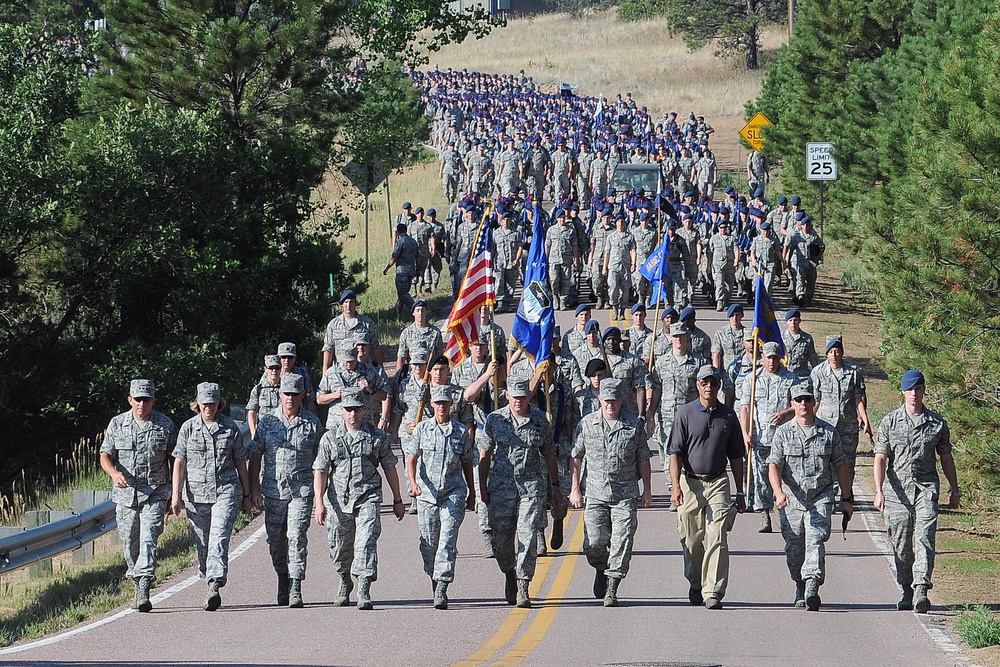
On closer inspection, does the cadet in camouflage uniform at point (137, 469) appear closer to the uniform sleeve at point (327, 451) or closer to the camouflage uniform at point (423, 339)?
the uniform sleeve at point (327, 451)

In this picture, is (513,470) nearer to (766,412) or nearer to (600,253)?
(766,412)

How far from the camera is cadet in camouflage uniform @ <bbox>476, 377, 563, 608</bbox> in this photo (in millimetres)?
12469

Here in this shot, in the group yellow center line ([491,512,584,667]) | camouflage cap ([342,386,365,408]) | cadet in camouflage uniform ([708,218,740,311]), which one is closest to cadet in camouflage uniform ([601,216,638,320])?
cadet in camouflage uniform ([708,218,740,311])

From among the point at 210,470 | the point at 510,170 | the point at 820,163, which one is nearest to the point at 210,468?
the point at 210,470

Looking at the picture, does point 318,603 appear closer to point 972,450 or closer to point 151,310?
point 972,450

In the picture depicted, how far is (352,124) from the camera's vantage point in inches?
1150

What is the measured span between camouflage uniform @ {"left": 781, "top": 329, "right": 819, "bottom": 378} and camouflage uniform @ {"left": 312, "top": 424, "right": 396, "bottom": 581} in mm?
5828

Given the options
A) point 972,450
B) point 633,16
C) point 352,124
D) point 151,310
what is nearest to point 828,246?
point 352,124

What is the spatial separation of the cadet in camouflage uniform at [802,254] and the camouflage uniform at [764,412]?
560 inches

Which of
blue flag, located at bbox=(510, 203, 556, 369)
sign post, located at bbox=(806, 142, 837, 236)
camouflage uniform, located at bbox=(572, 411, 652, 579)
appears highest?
sign post, located at bbox=(806, 142, 837, 236)

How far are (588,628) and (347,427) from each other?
2442 millimetres

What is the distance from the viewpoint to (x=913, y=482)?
→ 1251cm

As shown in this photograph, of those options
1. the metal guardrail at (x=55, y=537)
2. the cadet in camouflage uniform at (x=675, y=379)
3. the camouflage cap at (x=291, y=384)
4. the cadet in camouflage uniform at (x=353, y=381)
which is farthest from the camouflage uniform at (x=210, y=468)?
the cadet in camouflage uniform at (x=675, y=379)

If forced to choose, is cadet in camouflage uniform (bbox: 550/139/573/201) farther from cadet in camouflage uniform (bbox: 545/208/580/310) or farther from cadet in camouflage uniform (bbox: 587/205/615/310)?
cadet in camouflage uniform (bbox: 587/205/615/310)
